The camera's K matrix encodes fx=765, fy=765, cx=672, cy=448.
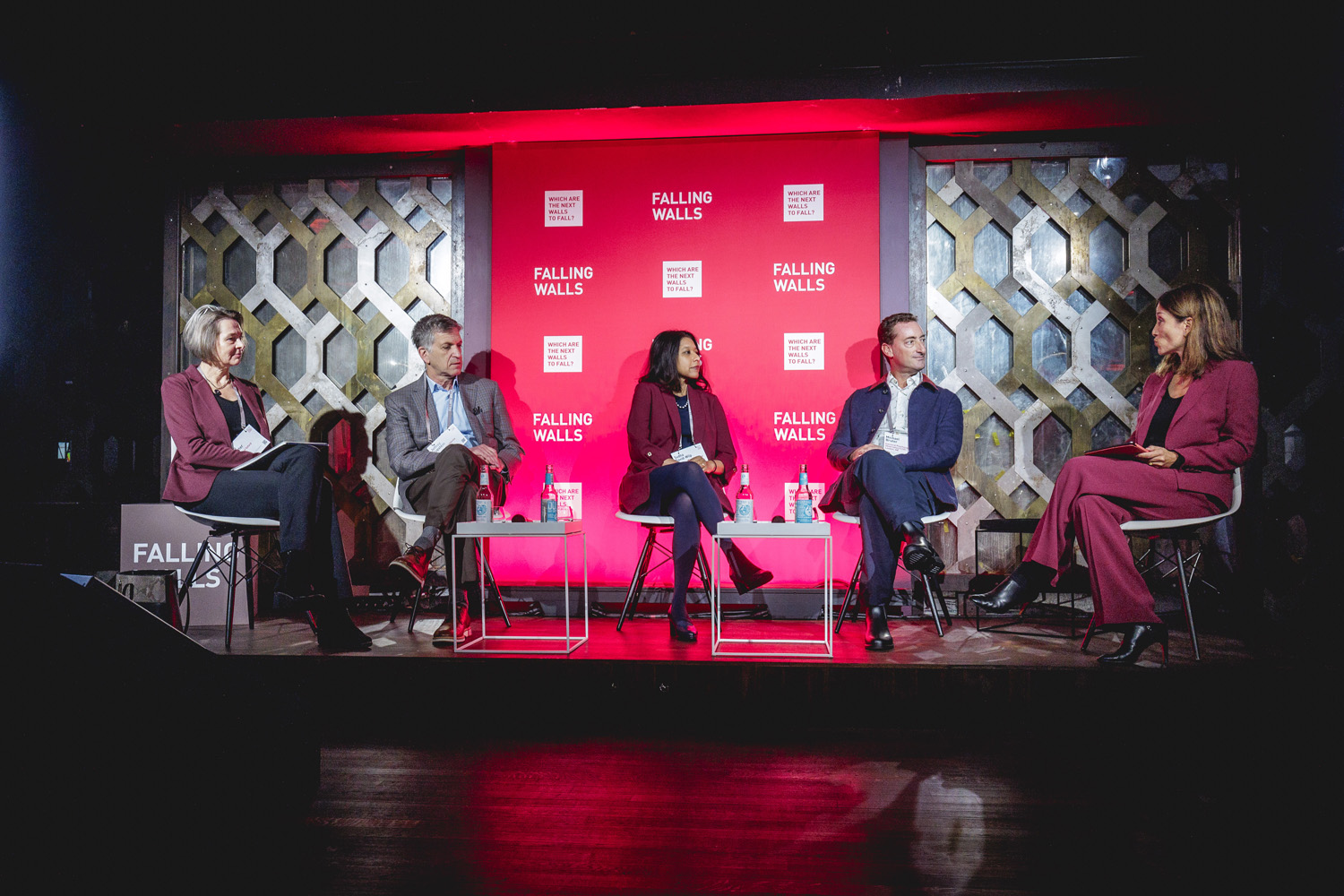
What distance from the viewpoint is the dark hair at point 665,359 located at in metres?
3.78

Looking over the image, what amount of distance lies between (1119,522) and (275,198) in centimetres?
459

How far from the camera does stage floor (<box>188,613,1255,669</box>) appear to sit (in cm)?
274

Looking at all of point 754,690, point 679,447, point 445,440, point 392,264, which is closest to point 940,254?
point 679,447

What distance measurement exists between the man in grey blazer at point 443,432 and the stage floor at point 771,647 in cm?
37

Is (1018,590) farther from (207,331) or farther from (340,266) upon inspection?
(340,266)

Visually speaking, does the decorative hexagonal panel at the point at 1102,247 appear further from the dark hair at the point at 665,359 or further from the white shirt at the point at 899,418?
the dark hair at the point at 665,359

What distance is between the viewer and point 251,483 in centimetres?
311

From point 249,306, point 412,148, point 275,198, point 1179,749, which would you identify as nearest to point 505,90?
point 412,148

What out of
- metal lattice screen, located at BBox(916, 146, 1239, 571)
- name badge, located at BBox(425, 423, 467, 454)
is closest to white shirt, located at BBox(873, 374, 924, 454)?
metal lattice screen, located at BBox(916, 146, 1239, 571)

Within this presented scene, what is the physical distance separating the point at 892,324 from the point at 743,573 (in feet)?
4.55

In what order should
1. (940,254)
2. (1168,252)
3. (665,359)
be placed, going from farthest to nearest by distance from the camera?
(940,254) < (1168,252) < (665,359)

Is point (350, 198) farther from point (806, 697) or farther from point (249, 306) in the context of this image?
point (806, 697)

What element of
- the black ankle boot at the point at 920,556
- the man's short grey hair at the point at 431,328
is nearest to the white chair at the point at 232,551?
the man's short grey hair at the point at 431,328

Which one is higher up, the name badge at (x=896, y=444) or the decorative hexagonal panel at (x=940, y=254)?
the decorative hexagonal panel at (x=940, y=254)
